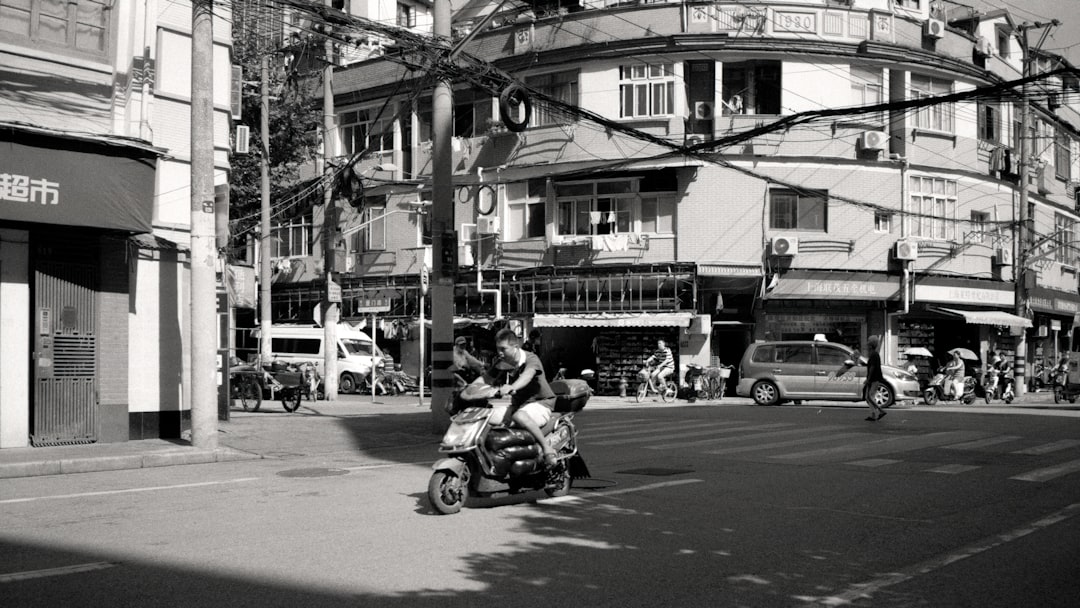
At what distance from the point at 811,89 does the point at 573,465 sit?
2417cm

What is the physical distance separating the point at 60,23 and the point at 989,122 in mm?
30681

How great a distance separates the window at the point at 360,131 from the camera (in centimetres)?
3706

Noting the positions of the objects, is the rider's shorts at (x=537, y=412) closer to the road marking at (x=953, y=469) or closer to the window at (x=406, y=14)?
the road marking at (x=953, y=469)

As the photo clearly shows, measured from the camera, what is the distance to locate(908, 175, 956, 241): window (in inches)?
1276

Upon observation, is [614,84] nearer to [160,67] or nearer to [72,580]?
[160,67]

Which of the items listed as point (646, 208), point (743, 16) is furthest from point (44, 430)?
point (743, 16)

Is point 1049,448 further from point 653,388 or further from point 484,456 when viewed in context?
point 653,388

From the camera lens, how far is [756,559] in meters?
7.02

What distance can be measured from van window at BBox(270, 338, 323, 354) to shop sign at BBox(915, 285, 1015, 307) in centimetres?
1937

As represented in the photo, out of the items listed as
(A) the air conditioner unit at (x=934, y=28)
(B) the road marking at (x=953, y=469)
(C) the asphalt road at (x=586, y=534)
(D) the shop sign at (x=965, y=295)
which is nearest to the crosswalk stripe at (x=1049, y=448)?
(C) the asphalt road at (x=586, y=534)

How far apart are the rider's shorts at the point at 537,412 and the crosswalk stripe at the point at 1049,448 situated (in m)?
7.96

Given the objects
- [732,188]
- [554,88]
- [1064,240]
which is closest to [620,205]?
[732,188]

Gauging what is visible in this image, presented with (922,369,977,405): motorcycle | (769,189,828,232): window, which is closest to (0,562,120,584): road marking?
(922,369,977,405): motorcycle

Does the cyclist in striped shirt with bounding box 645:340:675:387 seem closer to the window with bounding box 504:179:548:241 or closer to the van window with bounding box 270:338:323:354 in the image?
the window with bounding box 504:179:548:241
